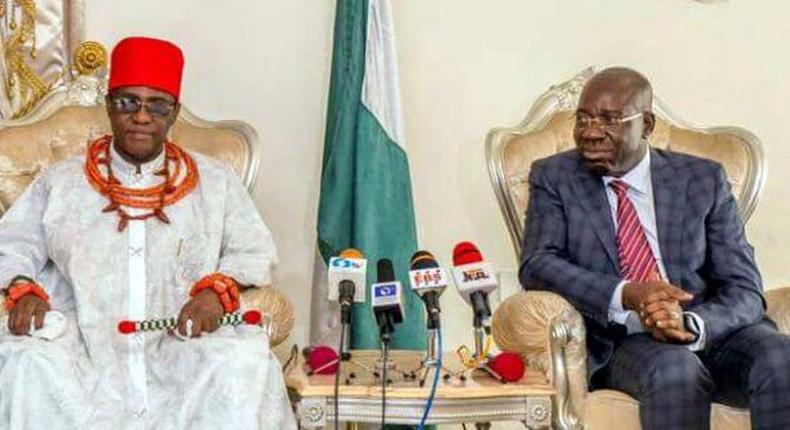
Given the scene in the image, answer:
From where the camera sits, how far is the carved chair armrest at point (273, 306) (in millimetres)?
3283

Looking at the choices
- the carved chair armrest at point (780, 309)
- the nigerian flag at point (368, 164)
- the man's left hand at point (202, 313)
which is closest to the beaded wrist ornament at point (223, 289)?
the man's left hand at point (202, 313)

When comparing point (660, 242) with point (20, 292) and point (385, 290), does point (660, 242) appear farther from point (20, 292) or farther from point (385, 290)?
point (20, 292)

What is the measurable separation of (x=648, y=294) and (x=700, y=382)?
252 mm

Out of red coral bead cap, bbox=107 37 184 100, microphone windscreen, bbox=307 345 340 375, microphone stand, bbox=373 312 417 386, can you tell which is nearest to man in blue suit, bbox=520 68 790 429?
microphone stand, bbox=373 312 417 386

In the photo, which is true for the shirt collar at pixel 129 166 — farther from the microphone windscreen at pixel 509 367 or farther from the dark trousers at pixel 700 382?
the dark trousers at pixel 700 382

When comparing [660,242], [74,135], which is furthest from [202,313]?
[660,242]

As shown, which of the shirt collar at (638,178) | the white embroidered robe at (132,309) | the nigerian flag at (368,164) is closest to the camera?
the white embroidered robe at (132,309)

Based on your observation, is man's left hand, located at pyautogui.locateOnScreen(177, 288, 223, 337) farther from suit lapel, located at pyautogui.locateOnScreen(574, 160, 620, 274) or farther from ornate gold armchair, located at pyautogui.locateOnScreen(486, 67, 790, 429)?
suit lapel, located at pyautogui.locateOnScreen(574, 160, 620, 274)

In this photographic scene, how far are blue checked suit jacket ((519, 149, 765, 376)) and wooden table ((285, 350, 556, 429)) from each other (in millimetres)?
320

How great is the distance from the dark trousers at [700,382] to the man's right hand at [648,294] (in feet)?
0.37

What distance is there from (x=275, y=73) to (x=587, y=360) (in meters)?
1.68

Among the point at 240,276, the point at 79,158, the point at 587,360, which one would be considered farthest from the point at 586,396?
the point at 79,158

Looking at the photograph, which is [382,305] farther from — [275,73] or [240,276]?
[275,73]

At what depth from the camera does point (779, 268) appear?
4555 mm
